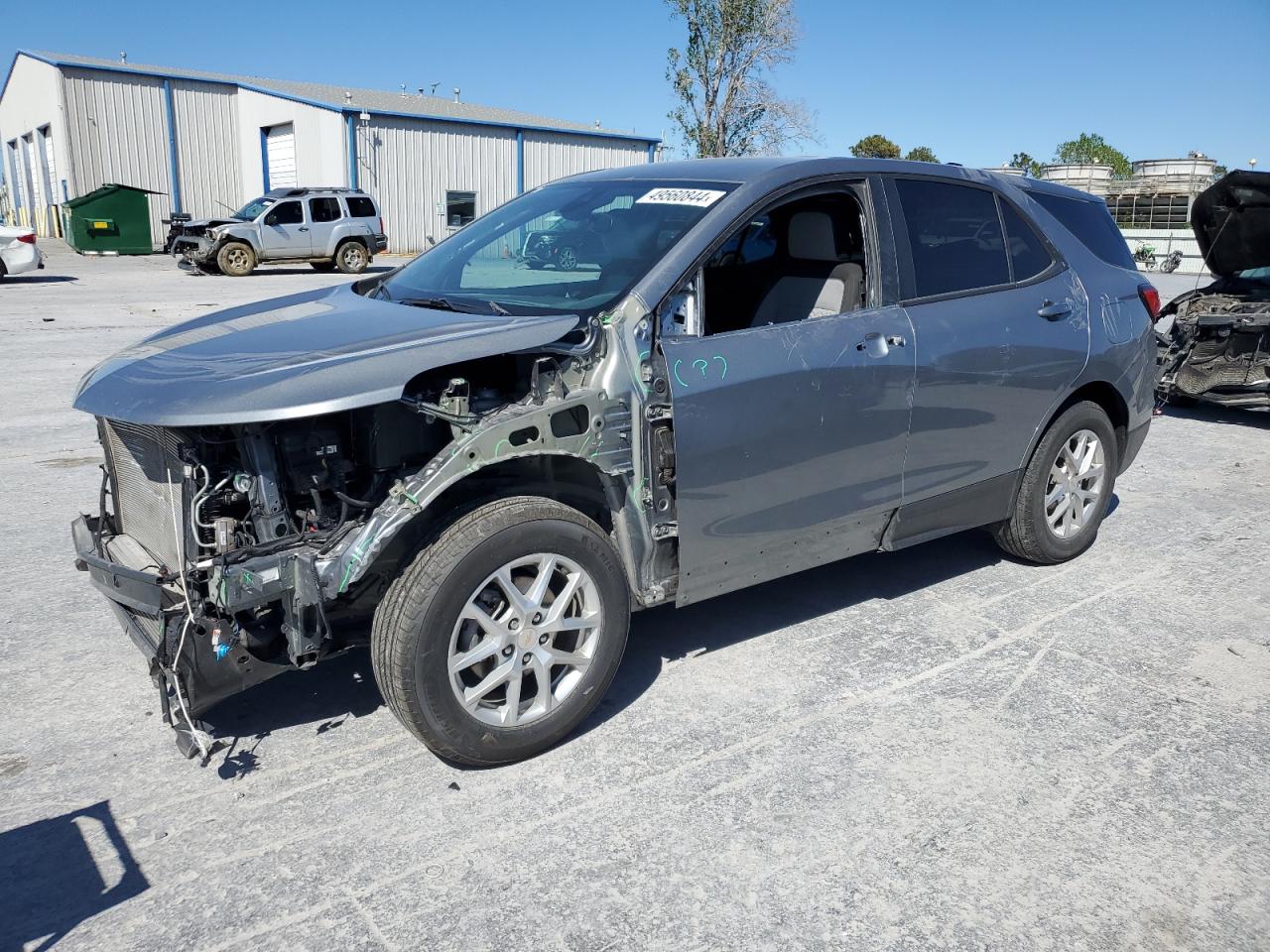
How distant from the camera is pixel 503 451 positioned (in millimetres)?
3150

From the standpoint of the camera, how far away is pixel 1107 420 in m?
5.18

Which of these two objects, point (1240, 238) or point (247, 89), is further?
point (247, 89)

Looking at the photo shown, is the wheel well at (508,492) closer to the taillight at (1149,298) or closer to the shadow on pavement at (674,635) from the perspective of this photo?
the shadow on pavement at (674,635)

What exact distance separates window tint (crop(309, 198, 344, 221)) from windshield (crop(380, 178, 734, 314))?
22.4 meters

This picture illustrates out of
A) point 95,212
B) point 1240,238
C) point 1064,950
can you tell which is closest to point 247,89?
point 95,212

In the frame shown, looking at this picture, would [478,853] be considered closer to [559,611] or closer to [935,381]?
[559,611]

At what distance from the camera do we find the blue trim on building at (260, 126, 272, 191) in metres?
35.8

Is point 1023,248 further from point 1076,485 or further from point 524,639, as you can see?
point 524,639

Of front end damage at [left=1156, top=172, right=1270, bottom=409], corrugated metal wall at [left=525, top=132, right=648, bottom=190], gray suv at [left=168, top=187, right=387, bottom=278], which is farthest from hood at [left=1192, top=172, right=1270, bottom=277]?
corrugated metal wall at [left=525, top=132, right=648, bottom=190]

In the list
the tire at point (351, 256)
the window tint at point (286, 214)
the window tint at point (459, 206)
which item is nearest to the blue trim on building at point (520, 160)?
the window tint at point (459, 206)

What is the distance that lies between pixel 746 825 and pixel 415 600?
3.87 feet

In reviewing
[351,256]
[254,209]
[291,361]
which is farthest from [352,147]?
[291,361]

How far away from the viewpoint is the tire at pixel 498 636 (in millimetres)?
3039

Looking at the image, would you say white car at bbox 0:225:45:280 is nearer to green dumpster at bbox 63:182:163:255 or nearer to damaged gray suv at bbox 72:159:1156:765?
green dumpster at bbox 63:182:163:255
